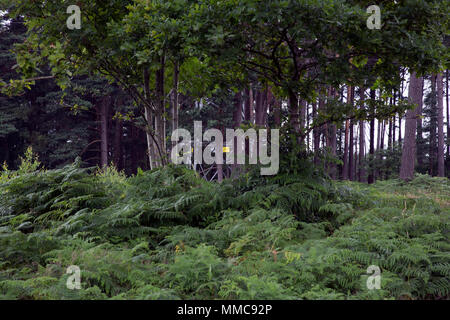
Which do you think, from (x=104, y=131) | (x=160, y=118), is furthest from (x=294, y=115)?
(x=104, y=131)

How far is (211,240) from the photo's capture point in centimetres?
403

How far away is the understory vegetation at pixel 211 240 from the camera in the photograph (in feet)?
9.25

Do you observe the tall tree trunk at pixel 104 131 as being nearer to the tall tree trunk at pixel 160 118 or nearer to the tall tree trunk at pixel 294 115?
the tall tree trunk at pixel 160 118

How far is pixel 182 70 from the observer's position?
24.1 ft

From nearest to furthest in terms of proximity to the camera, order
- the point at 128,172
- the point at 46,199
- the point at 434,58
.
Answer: the point at 434,58
the point at 46,199
the point at 128,172

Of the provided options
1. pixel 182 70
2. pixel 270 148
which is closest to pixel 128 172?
pixel 182 70

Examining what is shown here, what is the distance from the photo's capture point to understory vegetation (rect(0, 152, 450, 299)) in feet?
9.25

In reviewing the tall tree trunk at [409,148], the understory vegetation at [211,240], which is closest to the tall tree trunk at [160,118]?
Answer: the understory vegetation at [211,240]

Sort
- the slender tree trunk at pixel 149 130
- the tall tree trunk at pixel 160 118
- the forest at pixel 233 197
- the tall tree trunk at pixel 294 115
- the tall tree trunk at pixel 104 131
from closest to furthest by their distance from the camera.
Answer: the forest at pixel 233 197 < the tall tree trunk at pixel 294 115 < the slender tree trunk at pixel 149 130 < the tall tree trunk at pixel 160 118 < the tall tree trunk at pixel 104 131

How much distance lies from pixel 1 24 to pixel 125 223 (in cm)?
2099

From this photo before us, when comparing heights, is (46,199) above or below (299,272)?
above

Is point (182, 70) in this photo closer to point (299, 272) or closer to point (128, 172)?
point (299, 272)

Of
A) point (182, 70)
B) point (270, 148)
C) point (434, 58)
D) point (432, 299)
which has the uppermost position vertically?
point (182, 70)
